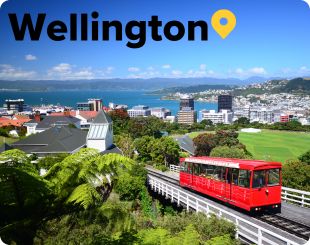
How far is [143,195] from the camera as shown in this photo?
21.8m

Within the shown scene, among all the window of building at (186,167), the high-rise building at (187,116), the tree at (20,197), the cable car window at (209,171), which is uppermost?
the tree at (20,197)

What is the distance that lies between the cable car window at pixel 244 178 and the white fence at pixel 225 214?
1.17 m

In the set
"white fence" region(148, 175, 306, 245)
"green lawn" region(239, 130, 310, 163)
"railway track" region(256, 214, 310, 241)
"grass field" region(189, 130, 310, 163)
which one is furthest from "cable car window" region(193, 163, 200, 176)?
"grass field" region(189, 130, 310, 163)

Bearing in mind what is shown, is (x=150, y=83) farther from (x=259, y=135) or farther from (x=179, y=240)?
(x=179, y=240)

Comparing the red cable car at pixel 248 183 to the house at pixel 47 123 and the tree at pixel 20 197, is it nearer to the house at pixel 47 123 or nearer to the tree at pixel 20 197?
the tree at pixel 20 197

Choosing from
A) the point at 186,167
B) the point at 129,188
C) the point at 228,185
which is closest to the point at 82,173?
the point at 228,185

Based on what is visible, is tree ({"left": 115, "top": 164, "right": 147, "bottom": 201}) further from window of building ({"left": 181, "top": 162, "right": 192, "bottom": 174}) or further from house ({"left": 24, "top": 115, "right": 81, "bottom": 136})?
house ({"left": 24, "top": 115, "right": 81, "bottom": 136})

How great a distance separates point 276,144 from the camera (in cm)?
6838

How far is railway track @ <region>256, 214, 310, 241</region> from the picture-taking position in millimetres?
11289

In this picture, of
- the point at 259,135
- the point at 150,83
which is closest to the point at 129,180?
the point at 259,135

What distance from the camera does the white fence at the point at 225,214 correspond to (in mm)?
9374

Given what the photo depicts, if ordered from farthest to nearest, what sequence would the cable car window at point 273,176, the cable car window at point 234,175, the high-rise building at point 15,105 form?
the high-rise building at point 15,105 → the cable car window at point 234,175 → the cable car window at point 273,176

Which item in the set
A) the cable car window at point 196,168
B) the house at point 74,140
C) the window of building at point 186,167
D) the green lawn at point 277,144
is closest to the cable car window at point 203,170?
the cable car window at point 196,168

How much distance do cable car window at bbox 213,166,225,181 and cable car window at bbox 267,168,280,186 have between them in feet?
6.10
